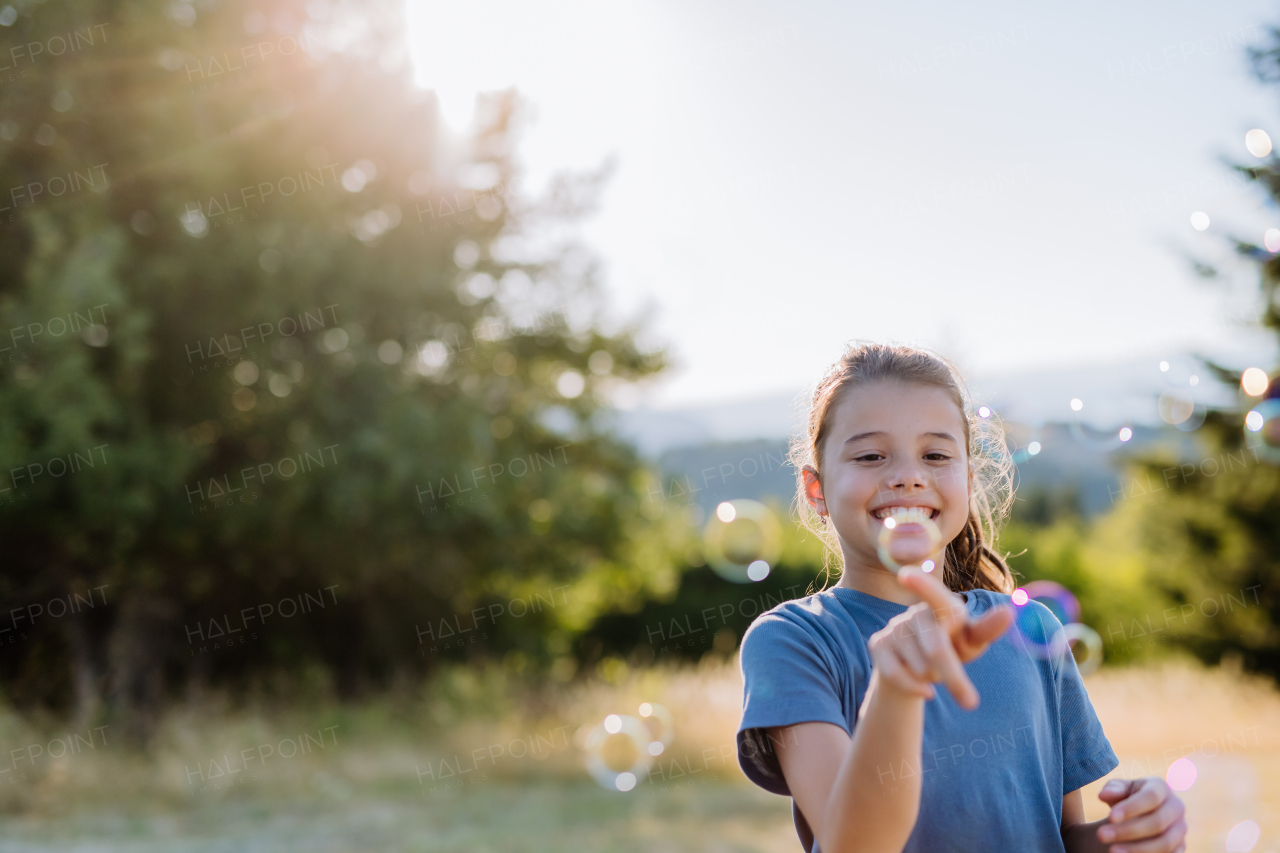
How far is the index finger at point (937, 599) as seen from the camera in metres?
0.99

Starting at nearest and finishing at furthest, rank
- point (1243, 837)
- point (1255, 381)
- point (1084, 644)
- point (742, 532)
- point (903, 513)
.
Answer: point (903, 513)
point (1084, 644)
point (742, 532)
point (1243, 837)
point (1255, 381)

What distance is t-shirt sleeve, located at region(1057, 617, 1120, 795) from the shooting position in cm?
160

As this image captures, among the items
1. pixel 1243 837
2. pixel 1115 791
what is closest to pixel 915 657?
pixel 1115 791

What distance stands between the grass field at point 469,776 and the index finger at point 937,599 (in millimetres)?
6732

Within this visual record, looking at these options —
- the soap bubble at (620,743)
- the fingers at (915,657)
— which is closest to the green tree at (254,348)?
the soap bubble at (620,743)

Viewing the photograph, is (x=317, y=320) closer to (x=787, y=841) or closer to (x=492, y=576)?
(x=492, y=576)

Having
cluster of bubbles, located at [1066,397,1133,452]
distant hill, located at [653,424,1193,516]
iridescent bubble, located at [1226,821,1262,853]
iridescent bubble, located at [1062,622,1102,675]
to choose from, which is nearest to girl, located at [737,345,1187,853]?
distant hill, located at [653,424,1193,516]

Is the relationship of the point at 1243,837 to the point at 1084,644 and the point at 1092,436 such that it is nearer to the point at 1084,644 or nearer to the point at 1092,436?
the point at 1092,436

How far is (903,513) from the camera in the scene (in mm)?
1474

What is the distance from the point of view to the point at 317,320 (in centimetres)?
1042

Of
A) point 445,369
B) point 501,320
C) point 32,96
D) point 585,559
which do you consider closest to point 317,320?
point 445,369

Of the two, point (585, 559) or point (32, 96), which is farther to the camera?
point (585, 559)

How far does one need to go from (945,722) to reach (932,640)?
520 mm

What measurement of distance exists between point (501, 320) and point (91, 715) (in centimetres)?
652
